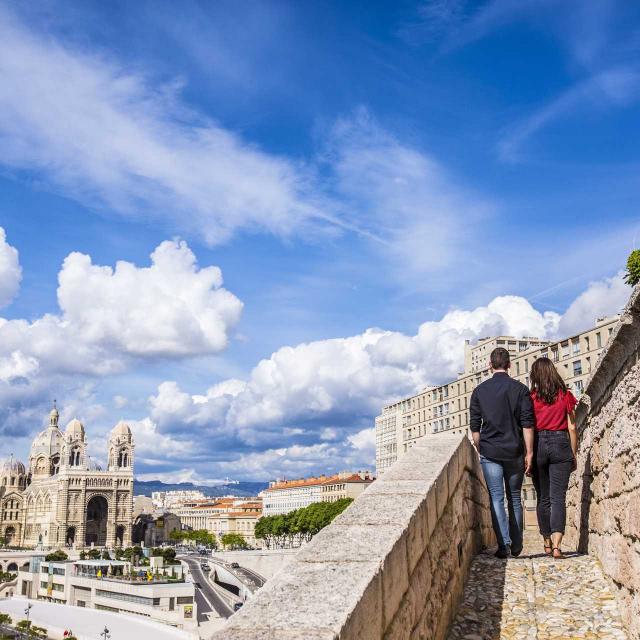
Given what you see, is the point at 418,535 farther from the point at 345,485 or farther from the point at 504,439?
the point at 345,485

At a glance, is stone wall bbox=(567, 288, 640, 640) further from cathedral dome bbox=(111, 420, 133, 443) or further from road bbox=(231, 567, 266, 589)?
cathedral dome bbox=(111, 420, 133, 443)

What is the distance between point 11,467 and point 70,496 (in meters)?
33.0

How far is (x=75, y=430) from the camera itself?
156 m

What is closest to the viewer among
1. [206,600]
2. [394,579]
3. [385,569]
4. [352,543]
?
[385,569]

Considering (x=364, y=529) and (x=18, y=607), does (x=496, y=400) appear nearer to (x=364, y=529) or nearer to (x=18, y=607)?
(x=364, y=529)

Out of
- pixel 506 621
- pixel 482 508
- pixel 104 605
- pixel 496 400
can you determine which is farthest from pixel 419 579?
pixel 104 605

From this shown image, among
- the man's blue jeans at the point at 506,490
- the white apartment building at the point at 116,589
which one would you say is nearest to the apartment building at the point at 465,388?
the man's blue jeans at the point at 506,490

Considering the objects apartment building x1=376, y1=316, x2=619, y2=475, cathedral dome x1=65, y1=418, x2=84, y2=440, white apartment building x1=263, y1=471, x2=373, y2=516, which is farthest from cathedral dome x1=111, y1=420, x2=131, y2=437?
apartment building x1=376, y1=316, x2=619, y2=475

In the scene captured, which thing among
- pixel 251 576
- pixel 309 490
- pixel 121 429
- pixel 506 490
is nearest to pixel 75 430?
pixel 121 429

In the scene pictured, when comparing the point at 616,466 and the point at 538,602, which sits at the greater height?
the point at 616,466

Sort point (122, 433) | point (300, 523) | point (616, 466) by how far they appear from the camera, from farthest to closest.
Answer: point (122, 433)
point (300, 523)
point (616, 466)

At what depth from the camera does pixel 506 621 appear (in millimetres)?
6523

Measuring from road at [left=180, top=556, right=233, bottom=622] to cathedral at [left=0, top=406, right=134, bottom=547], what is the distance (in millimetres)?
44195

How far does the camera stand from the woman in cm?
852
